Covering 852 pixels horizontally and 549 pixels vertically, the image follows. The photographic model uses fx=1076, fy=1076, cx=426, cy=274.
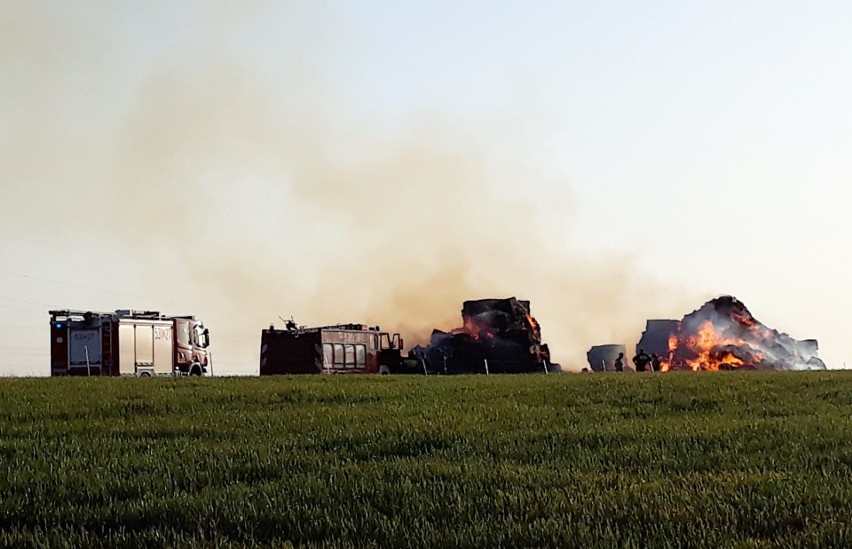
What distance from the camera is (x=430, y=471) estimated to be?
465 inches

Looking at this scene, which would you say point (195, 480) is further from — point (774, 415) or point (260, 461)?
point (774, 415)

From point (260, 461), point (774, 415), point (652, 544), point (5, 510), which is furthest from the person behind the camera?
point (774, 415)

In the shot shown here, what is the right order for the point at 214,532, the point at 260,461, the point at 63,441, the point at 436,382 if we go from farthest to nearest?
1. the point at 436,382
2. the point at 63,441
3. the point at 260,461
4. the point at 214,532

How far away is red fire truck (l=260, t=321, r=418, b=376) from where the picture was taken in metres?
51.3

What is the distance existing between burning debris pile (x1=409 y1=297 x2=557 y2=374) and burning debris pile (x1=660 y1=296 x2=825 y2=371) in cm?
822

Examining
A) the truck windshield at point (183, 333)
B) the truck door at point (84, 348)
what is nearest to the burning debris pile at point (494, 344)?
the truck windshield at point (183, 333)

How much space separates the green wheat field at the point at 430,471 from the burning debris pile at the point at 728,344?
4442cm

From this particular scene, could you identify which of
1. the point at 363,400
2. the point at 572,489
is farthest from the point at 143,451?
the point at 363,400

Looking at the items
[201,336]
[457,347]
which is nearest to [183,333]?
[201,336]

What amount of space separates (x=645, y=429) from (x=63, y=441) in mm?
8294

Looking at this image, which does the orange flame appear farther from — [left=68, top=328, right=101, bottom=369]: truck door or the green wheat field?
the green wheat field

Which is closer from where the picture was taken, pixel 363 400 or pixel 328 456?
pixel 328 456

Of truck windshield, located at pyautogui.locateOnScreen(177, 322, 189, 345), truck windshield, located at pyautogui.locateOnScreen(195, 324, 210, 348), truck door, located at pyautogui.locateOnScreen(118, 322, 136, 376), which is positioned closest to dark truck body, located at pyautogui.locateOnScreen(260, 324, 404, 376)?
truck windshield, located at pyautogui.locateOnScreen(195, 324, 210, 348)

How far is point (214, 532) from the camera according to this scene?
9297mm
